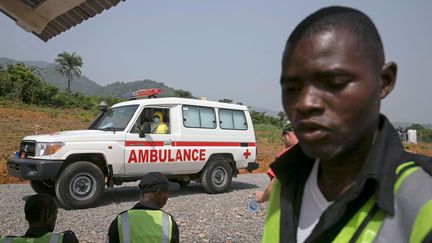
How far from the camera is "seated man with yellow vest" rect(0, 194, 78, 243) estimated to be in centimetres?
258

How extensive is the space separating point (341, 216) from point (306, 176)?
0.26 meters

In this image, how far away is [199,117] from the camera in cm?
894

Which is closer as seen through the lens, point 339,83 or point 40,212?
point 339,83

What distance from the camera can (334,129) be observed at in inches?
37.4

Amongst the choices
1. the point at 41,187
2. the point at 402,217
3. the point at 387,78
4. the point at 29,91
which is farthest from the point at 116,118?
the point at 29,91

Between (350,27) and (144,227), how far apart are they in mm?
2329

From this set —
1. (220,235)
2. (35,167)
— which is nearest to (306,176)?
(220,235)

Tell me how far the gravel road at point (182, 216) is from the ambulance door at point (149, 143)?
30.4 inches

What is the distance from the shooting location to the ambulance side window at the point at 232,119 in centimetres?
946

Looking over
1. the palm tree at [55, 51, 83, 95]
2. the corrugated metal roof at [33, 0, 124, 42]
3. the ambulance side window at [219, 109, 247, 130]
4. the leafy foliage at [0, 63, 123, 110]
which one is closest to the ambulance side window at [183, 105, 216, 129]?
the ambulance side window at [219, 109, 247, 130]

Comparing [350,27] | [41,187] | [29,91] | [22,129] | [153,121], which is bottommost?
[41,187]

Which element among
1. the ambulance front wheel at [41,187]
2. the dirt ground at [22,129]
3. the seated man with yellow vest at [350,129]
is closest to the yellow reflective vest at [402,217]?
the seated man with yellow vest at [350,129]

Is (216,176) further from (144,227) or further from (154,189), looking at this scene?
(144,227)

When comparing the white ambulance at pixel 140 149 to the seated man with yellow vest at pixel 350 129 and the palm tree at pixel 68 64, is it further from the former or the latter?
the palm tree at pixel 68 64
